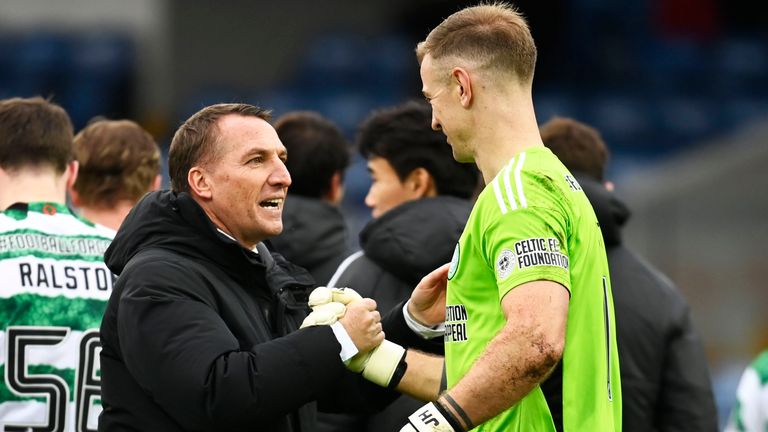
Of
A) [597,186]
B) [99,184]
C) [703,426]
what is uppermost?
[99,184]

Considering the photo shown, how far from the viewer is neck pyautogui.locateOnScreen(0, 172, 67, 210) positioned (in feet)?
14.4

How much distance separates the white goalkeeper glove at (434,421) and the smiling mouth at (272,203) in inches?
32.7

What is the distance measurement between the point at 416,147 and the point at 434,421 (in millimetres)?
1922

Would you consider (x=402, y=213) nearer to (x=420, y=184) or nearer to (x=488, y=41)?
(x=420, y=184)

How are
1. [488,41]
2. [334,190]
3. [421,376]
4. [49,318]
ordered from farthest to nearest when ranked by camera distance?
[334,190] → [49,318] → [421,376] → [488,41]

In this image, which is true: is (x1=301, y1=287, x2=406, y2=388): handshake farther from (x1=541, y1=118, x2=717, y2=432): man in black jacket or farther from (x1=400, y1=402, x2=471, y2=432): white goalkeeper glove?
(x1=541, y1=118, x2=717, y2=432): man in black jacket

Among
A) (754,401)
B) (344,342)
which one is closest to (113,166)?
(344,342)

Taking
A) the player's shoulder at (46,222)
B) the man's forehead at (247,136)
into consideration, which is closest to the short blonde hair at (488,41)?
the man's forehead at (247,136)

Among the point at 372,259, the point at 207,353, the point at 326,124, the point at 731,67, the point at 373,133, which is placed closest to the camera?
the point at 207,353

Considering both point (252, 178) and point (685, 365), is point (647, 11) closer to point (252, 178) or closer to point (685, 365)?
point (685, 365)

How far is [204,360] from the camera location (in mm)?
3205

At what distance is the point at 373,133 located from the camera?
16.4 ft

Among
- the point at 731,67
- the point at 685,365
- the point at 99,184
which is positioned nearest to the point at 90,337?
the point at 99,184

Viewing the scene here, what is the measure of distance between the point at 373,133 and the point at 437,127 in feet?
4.98
